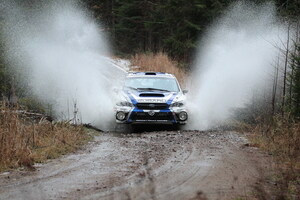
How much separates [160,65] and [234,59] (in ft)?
13.7

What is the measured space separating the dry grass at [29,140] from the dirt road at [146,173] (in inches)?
14.8

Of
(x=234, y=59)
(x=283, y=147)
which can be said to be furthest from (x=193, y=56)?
(x=283, y=147)

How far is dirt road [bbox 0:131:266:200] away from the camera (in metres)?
6.27

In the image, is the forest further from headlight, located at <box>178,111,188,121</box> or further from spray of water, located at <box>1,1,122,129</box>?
headlight, located at <box>178,111,188,121</box>

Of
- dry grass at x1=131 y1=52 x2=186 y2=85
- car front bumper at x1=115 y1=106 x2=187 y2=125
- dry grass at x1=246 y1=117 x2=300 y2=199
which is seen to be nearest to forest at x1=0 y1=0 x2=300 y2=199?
dry grass at x1=246 y1=117 x2=300 y2=199

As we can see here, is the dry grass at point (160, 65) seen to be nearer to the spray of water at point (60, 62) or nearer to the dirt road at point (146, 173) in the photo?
the spray of water at point (60, 62)

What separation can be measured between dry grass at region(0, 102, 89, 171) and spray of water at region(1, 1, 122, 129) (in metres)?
2.27

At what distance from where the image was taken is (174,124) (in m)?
14.0

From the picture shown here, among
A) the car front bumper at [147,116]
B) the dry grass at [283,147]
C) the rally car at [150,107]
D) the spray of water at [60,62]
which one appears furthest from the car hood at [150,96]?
the dry grass at [283,147]

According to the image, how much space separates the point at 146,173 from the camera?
767 centimetres

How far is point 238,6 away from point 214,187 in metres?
22.1

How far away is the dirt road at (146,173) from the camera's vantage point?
627cm

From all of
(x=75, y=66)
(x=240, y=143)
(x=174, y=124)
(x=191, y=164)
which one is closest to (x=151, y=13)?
(x=75, y=66)

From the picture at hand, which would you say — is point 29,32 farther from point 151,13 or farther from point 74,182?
point 74,182
